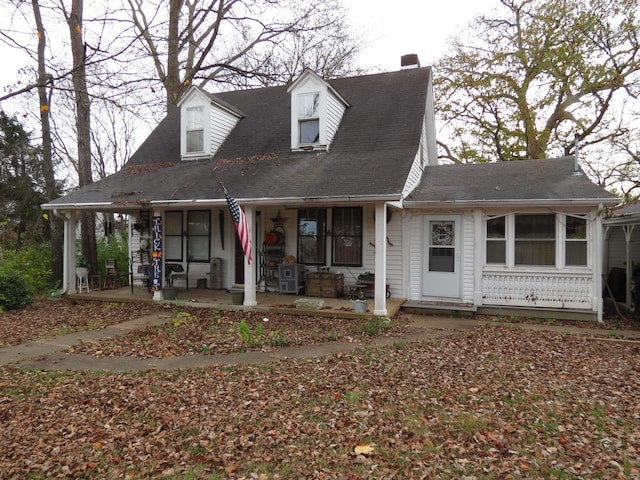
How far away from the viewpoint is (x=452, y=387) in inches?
192

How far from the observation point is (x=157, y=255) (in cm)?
1055

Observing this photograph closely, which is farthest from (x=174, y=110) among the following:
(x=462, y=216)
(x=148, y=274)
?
(x=462, y=216)

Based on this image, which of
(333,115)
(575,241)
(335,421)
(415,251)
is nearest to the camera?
(335,421)

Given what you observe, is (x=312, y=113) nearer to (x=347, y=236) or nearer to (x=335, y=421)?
(x=347, y=236)

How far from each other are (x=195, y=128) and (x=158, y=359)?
8503 mm

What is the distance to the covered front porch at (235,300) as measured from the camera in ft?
29.4

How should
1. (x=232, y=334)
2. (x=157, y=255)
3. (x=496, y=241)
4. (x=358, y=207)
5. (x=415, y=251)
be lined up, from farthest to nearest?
(x=358, y=207) < (x=157, y=255) < (x=415, y=251) < (x=496, y=241) < (x=232, y=334)

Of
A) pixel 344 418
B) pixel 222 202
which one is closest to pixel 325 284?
pixel 222 202

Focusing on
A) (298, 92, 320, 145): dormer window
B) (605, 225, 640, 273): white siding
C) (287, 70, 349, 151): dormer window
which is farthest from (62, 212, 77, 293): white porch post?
(605, 225, 640, 273): white siding

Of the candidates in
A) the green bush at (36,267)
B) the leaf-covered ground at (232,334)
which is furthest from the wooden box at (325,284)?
the green bush at (36,267)

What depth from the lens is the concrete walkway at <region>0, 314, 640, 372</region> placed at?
585 cm

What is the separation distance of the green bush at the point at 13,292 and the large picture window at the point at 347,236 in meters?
7.57

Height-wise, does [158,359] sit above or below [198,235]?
below

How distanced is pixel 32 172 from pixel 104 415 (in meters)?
20.8
